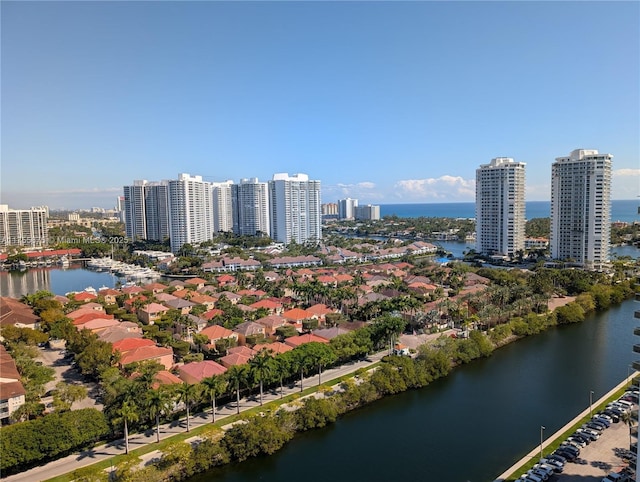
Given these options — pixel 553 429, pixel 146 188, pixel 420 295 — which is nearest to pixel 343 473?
pixel 553 429

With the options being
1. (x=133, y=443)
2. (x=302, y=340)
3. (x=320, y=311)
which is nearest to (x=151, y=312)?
(x=320, y=311)

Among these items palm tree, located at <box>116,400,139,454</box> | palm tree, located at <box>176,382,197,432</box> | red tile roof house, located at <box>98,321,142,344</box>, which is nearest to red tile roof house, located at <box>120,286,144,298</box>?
red tile roof house, located at <box>98,321,142,344</box>

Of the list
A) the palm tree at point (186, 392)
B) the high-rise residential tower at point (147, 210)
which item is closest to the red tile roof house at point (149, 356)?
the palm tree at point (186, 392)

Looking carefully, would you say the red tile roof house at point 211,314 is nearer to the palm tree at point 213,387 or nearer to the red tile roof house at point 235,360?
the red tile roof house at point 235,360

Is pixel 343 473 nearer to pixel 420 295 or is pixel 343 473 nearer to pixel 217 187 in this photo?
pixel 420 295

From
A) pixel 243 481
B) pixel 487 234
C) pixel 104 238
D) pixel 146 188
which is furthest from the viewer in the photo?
pixel 104 238

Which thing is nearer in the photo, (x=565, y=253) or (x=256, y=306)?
(x=256, y=306)

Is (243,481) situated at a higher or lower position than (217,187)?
lower

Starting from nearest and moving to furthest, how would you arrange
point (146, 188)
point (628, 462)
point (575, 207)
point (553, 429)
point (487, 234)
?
1. point (628, 462)
2. point (553, 429)
3. point (575, 207)
4. point (487, 234)
5. point (146, 188)
